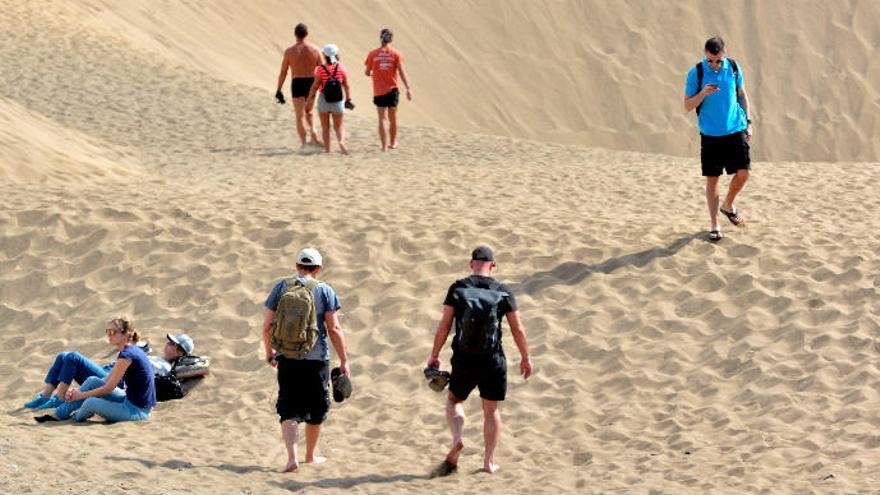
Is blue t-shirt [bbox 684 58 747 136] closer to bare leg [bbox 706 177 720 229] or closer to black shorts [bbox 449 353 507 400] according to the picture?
bare leg [bbox 706 177 720 229]

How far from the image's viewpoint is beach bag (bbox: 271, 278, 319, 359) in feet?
28.2

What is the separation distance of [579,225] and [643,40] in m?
14.0

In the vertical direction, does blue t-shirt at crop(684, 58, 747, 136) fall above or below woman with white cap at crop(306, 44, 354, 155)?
below

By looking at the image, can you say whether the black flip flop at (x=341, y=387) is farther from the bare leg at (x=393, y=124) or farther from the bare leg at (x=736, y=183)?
the bare leg at (x=393, y=124)

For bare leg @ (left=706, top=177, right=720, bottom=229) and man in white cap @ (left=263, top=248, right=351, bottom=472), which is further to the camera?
bare leg @ (left=706, top=177, right=720, bottom=229)

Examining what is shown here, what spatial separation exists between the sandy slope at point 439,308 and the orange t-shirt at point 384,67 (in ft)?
3.89

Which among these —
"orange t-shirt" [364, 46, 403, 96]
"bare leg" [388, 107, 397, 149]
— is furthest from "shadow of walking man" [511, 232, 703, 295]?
"bare leg" [388, 107, 397, 149]

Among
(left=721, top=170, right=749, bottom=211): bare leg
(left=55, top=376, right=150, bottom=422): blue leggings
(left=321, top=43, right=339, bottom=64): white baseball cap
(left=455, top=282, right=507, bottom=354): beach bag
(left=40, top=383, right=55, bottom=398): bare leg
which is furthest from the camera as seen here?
(left=321, top=43, right=339, bottom=64): white baseball cap

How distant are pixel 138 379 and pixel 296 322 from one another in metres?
1.71

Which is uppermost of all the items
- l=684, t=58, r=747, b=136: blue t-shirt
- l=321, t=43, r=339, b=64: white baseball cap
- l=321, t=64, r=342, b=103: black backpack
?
l=321, t=43, r=339, b=64: white baseball cap

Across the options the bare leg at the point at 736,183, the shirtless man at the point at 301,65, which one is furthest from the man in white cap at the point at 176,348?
the shirtless man at the point at 301,65

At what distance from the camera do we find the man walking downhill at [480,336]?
8.60 metres

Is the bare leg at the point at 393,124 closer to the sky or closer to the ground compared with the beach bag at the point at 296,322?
closer to the sky

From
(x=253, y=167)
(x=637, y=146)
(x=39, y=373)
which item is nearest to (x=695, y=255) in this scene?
(x=39, y=373)
